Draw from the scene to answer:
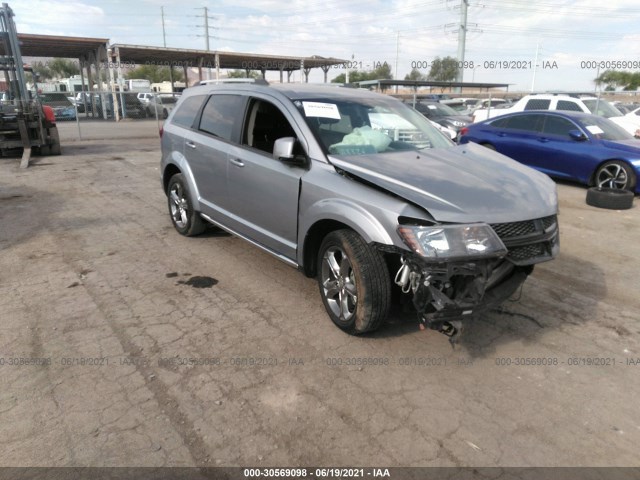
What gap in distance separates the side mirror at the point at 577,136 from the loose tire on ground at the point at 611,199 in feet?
4.54

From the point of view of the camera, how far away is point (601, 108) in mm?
13414

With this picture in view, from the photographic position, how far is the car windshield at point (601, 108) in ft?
43.1

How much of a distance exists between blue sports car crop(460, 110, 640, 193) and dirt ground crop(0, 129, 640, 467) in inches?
159

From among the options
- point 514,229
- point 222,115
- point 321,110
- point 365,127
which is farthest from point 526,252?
point 222,115

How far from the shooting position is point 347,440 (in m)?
2.55

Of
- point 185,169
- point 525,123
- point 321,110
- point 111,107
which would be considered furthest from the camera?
point 111,107

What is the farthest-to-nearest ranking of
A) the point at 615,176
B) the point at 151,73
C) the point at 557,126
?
the point at 151,73
the point at 557,126
the point at 615,176

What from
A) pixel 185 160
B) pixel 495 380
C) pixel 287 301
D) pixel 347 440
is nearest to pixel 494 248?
pixel 495 380

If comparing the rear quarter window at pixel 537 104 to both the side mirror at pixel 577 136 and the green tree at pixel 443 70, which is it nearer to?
the side mirror at pixel 577 136

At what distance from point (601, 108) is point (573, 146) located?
5.82 metres

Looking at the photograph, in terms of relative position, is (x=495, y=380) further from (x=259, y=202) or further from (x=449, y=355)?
(x=259, y=202)

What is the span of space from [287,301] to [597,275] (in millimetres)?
3240

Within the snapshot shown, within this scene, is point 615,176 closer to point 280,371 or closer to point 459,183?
point 459,183

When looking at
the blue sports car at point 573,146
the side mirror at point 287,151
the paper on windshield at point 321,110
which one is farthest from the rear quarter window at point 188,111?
the blue sports car at point 573,146
